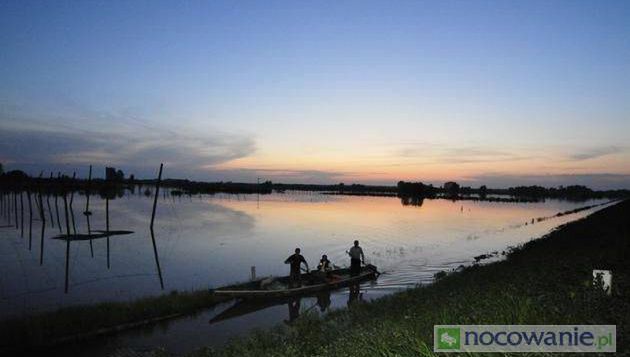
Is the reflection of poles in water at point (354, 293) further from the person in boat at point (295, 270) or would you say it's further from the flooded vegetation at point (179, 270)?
the person in boat at point (295, 270)

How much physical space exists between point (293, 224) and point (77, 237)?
26014 mm

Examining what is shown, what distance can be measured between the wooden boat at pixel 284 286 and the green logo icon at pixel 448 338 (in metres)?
12.8

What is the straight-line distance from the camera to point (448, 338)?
7.47 m

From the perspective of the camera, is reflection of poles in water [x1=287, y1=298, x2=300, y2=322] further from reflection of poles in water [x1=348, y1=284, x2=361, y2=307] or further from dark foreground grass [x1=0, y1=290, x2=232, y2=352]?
dark foreground grass [x1=0, y1=290, x2=232, y2=352]

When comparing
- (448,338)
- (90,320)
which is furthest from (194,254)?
(448,338)

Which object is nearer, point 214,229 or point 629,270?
point 629,270

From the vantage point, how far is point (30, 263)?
2662cm

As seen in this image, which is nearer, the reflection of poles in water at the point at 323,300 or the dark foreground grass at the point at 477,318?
the dark foreground grass at the point at 477,318

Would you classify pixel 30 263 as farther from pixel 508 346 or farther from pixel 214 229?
pixel 508 346

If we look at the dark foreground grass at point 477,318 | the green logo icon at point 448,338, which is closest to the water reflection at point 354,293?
the dark foreground grass at point 477,318

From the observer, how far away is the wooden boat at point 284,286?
1914 cm

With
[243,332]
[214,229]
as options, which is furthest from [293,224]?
[243,332]

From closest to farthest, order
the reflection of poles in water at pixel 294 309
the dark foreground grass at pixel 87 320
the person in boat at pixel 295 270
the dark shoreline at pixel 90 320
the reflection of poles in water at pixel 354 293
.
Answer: the dark foreground grass at pixel 87 320
the dark shoreline at pixel 90 320
the reflection of poles in water at pixel 294 309
the reflection of poles in water at pixel 354 293
the person in boat at pixel 295 270

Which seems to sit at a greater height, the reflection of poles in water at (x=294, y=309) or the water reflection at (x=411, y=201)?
the water reflection at (x=411, y=201)
